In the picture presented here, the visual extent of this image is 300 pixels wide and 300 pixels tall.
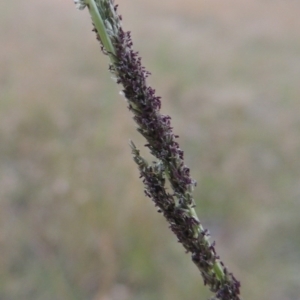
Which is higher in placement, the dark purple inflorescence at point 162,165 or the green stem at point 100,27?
the green stem at point 100,27

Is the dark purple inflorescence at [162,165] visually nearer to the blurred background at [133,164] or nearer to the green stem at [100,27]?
the green stem at [100,27]

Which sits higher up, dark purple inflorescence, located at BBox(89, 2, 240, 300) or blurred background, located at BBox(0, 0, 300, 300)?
blurred background, located at BBox(0, 0, 300, 300)

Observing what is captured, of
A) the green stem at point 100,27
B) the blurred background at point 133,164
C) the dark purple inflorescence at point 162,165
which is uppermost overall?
the blurred background at point 133,164

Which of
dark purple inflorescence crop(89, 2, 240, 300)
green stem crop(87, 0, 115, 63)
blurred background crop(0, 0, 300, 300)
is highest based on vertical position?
blurred background crop(0, 0, 300, 300)

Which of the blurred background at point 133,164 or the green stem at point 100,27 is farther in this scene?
the blurred background at point 133,164

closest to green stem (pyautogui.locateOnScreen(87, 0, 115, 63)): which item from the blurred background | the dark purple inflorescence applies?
the dark purple inflorescence

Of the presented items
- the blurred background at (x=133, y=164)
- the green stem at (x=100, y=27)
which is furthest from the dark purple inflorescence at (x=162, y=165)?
the blurred background at (x=133, y=164)

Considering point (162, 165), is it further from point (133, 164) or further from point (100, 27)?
point (133, 164)

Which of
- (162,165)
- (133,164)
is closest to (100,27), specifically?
(162,165)

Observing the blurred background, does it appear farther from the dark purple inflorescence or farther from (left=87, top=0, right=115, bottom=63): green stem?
(left=87, top=0, right=115, bottom=63): green stem
